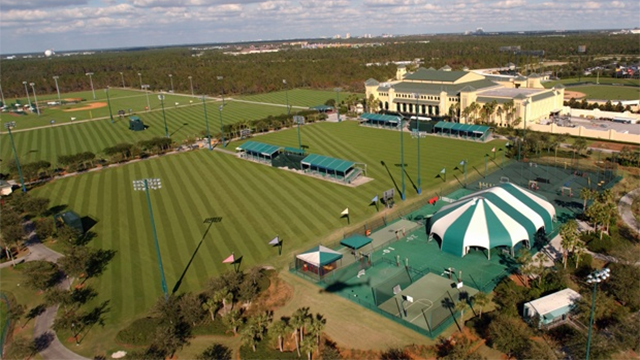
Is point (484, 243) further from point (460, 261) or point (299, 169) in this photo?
point (299, 169)

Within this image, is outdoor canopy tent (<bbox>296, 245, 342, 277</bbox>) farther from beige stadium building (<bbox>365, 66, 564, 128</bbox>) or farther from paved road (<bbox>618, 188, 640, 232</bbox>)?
beige stadium building (<bbox>365, 66, 564, 128</bbox>)

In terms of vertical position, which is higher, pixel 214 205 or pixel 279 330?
pixel 279 330

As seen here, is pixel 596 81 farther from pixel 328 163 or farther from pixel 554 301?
pixel 554 301

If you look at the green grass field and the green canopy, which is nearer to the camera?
the green grass field

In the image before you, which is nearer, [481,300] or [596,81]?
[481,300]

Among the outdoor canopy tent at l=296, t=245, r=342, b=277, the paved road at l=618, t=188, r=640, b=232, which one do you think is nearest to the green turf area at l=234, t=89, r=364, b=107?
the paved road at l=618, t=188, r=640, b=232

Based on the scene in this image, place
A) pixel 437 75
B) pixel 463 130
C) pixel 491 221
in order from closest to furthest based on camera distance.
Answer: pixel 491 221
pixel 463 130
pixel 437 75

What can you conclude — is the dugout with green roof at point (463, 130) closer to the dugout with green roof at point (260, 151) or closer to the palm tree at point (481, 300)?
the dugout with green roof at point (260, 151)

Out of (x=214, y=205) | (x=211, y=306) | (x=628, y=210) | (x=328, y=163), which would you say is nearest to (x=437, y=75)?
(x=328, y=163)
